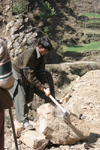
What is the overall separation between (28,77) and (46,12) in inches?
1029

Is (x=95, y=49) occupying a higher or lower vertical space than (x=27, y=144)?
lower

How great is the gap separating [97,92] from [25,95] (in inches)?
104

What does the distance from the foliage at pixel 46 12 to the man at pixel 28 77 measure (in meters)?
24.8

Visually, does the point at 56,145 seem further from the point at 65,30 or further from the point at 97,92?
the point at 65,30

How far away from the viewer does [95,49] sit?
91.2ft

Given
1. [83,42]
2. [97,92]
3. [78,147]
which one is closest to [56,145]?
[78,147]

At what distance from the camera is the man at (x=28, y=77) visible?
3.27m

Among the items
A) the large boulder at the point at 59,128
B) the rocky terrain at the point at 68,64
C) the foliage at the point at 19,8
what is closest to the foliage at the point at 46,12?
the rocky terrain at the point at 68,64

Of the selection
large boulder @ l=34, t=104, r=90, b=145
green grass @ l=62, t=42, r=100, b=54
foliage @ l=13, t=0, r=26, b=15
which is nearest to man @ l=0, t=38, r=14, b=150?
large boulder @ l=34, t=104, r=90, b=145

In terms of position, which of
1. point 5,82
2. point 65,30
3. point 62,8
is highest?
point 5,82

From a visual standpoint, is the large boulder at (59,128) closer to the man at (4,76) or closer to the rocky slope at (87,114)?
the rocky slope at (87,114)

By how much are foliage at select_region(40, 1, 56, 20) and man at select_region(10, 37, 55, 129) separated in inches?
977

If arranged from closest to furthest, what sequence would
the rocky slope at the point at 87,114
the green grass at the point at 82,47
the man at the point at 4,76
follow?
the man at the point at 4,76 → the rocky slope at the point at 87,114 → the green grass at the point at 82,47

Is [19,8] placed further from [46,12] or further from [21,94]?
[21,94]
